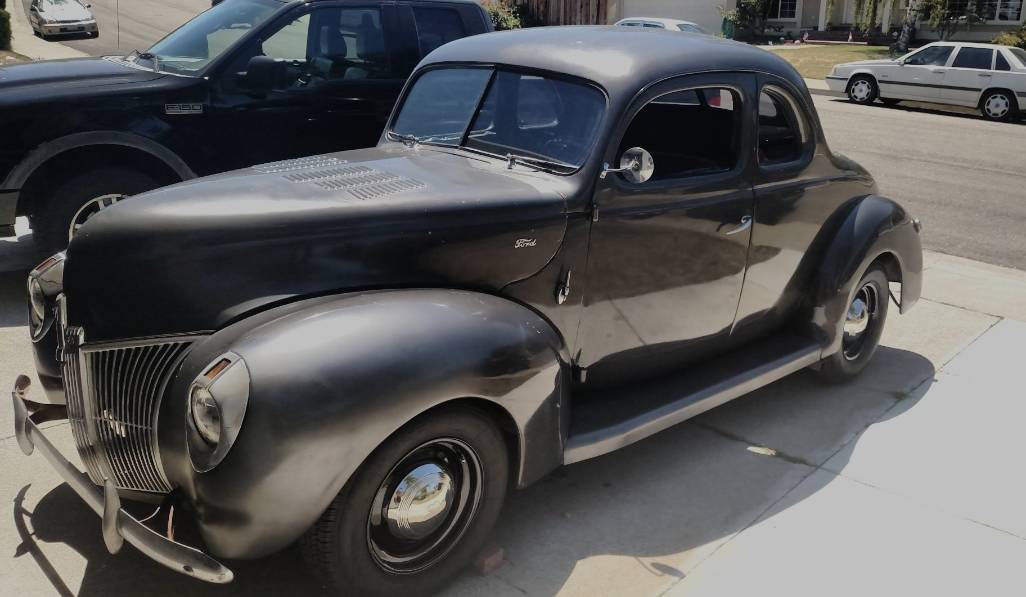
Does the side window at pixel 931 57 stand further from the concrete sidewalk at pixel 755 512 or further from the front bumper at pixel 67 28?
the front bumper at pixel 67 28

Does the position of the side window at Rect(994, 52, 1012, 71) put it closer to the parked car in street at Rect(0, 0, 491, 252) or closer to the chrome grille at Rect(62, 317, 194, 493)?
the parked car in street at Rect(0, 0, 491, 252)

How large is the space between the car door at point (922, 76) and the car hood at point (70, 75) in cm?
1712

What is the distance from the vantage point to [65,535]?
3547mm

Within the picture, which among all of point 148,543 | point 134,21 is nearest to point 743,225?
point 148,543

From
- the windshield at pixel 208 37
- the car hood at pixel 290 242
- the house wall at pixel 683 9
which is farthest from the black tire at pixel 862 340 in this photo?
the house wall at pixel 683 9

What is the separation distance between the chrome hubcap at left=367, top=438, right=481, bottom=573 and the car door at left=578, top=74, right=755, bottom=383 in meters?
0.87

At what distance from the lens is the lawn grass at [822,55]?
26.5 m

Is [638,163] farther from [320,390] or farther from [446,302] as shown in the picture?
[320,390]

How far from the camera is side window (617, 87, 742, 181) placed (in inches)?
173

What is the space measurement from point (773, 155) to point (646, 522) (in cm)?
203

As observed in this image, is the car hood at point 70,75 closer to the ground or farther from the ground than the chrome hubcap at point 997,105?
farther from the ground

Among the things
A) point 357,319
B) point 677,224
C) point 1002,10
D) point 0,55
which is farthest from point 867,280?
point 1002,10

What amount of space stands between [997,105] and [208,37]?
55.3 feet

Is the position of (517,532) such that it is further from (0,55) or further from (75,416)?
(0,55)
